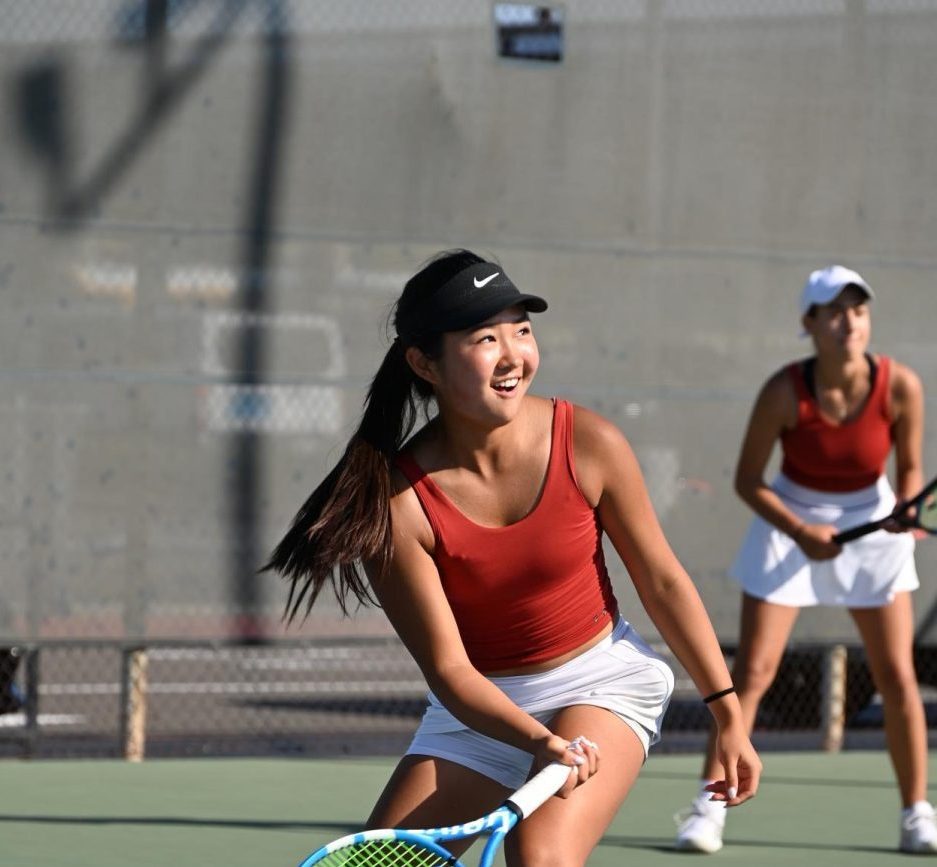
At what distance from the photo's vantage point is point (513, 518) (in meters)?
3.17

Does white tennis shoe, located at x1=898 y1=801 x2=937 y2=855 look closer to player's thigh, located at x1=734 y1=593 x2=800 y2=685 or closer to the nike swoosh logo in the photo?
player's thigh, located at x1=734 y1=593 x2=800 y2=685

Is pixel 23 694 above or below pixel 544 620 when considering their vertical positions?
below

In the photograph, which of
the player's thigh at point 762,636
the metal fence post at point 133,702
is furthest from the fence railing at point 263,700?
the player's thigh at point 762,636

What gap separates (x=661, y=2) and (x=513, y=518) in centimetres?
→ 395

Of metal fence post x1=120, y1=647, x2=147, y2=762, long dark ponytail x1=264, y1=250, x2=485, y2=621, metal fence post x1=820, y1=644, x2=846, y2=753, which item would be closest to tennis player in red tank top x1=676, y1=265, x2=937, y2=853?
metal fence post x1=820, y1=644, x2=846, y2=753

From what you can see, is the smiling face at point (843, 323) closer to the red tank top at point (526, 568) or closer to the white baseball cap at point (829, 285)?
the white baseball cap at point (829, 285)

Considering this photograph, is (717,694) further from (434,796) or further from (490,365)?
(490,365)

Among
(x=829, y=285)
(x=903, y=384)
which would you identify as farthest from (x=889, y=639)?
(x=829, y=285)

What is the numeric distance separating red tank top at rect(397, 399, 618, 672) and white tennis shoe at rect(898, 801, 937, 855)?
7.03ft

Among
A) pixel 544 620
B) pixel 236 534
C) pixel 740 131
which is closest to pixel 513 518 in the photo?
pixel 544 620

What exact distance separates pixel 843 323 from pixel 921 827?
1.34 metres

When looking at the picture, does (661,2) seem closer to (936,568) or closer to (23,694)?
(936,568)

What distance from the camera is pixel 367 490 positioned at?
3.14 metres

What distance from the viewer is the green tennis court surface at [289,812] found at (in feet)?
16.7
